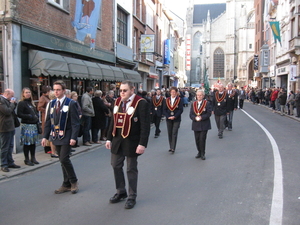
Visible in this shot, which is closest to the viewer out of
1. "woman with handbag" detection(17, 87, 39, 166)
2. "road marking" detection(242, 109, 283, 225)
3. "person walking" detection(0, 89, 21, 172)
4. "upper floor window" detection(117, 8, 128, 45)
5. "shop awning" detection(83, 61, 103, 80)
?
"road marking" detection(242, 109, 283, 225)

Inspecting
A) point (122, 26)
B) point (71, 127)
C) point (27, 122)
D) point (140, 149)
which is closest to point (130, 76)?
point (122, 26)

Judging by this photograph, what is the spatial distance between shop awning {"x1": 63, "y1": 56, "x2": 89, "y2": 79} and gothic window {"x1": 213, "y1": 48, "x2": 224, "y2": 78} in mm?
63941

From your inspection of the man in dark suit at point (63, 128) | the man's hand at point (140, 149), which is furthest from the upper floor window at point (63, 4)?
the man's hand at point (140, 149)

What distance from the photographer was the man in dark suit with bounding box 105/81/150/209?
4.46 m

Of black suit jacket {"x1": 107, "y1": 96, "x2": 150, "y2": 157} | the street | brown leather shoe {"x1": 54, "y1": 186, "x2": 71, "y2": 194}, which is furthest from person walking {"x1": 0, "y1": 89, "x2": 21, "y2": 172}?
black suit jacket {"x1": 107, "y1": 96, "x2": 150, "y2": 157}

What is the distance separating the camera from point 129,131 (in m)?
4.47

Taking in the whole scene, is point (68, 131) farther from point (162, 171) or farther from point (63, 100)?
point (162, 171)

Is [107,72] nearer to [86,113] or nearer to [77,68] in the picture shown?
[77,68]

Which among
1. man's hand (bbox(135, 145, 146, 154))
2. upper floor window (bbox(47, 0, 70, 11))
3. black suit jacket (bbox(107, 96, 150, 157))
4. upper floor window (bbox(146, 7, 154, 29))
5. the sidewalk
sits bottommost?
the sidewalk

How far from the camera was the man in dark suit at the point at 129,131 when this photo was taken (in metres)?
4.46

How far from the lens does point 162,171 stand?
6.47 meters

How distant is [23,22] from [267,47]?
39244 millimetres

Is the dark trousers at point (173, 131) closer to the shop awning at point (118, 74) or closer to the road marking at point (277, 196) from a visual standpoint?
the road marking at point (277, 196)

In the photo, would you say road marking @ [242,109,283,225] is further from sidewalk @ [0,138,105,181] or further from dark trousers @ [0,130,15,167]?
dark trousers @ [0,130,15,167]
